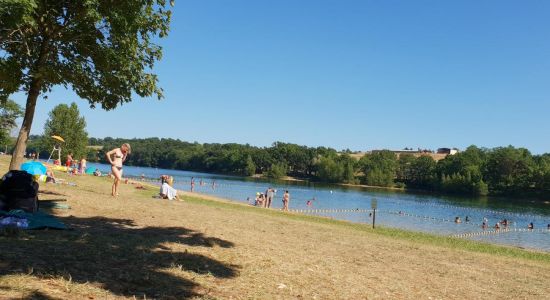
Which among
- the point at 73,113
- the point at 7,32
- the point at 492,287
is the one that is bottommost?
the point at 492,287

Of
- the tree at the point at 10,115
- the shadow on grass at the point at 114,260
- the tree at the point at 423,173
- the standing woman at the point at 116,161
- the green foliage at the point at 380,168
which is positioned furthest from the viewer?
the green foliage at the point at 380,168

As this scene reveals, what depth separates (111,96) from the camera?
1259cm

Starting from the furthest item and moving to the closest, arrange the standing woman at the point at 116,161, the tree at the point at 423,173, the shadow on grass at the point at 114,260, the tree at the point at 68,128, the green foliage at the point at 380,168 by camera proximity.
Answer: the green foliage at the point at 380,168 → the tree at the point at 423,173 → the tree at the point at 68,128 → the standing woman at the point at 116,161 → the shadow on grass at the point at 114,260

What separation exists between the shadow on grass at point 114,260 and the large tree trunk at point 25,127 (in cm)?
377

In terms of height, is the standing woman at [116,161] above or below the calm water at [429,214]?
above

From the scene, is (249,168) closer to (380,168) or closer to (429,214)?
(380,168)

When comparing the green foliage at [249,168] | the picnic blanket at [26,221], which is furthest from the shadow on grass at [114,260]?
the green foliage at [249,168]

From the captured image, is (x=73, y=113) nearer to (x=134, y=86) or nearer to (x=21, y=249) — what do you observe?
(x=134, y=86)

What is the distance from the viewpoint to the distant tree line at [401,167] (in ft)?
412

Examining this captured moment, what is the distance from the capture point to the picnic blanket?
7.54 m

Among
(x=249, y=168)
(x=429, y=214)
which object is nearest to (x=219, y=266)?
(x=429, y=214)

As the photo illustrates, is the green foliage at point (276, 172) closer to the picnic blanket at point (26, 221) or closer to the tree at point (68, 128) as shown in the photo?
the tree at point (68, 128)

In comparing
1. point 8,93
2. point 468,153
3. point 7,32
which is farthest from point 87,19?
point 468,153

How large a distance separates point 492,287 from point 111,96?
10.3 m
